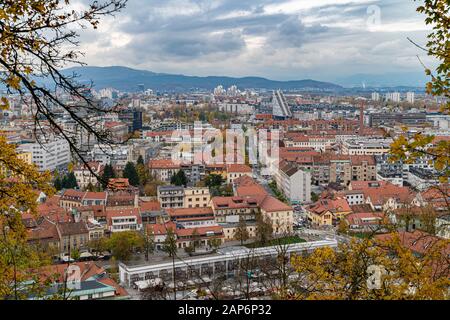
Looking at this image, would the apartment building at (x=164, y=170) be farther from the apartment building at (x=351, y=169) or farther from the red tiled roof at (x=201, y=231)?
the red tiled roof at (x=201, y=231)

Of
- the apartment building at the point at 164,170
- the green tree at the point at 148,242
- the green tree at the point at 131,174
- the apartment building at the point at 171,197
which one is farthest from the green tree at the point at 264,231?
the apartment building at the point at 164,170

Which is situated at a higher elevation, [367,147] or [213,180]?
[367,147]

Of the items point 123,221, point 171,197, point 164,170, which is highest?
point 164,170

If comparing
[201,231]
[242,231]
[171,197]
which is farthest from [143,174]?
[242,231]

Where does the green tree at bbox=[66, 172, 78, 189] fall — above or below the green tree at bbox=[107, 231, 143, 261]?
above

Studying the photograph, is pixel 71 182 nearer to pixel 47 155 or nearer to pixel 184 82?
pixel 47 155

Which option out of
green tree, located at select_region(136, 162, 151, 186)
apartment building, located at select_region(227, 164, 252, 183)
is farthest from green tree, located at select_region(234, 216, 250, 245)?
green tree, located at select_region(136, 162, 151, 186)

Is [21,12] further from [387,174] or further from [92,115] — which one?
[387,174]

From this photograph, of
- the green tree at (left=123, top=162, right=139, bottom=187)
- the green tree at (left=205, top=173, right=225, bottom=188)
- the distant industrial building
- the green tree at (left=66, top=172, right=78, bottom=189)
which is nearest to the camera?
the green tree at (left=66, top=172, right=78, bottom=189)

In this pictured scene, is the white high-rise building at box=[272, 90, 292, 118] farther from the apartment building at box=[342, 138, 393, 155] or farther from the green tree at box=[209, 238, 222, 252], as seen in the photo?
the green tree at box=[209, 238, 222, 252]

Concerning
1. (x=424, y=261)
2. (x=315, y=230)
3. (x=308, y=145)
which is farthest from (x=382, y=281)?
(x=308, y=145)

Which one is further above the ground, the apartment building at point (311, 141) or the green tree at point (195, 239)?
the apartment building at point (311, 141)

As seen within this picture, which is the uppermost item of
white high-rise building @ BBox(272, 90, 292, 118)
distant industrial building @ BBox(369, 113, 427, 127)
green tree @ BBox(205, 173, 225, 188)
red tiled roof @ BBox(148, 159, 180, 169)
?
white high-rise building @ BBox(272, 90, 292, 118)
